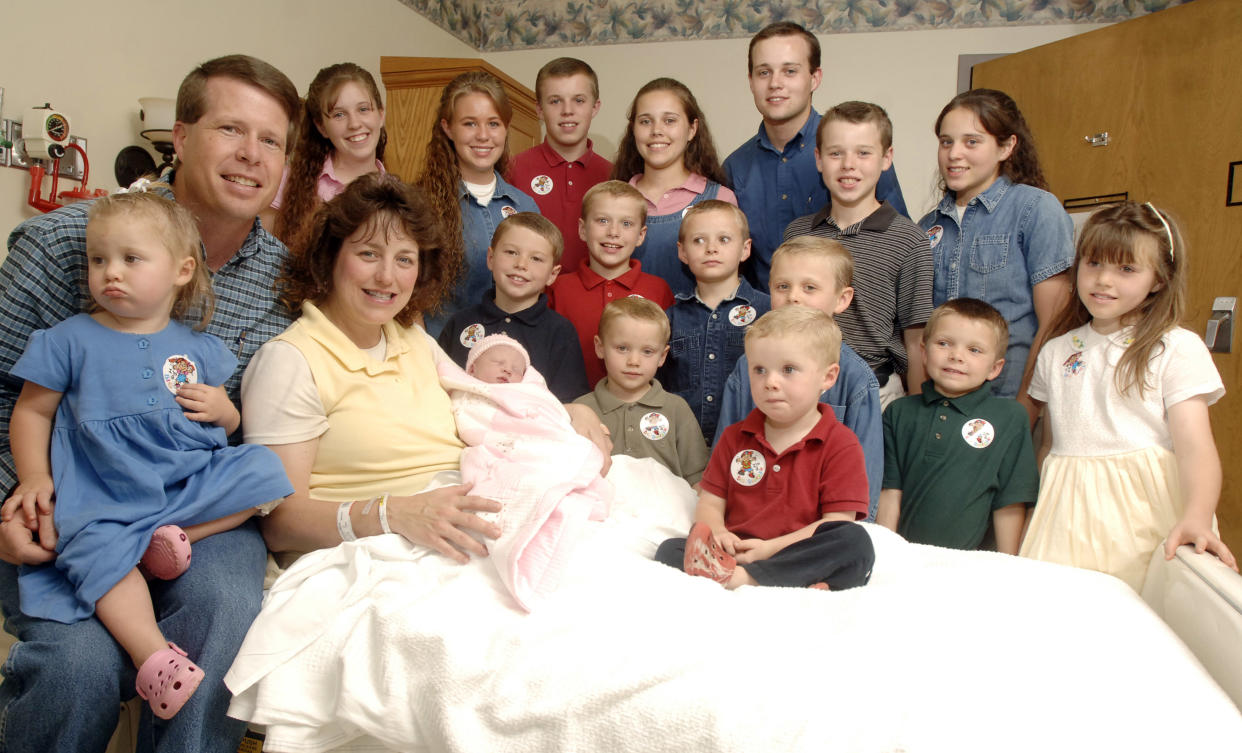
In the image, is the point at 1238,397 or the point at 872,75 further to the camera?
the point at 872,75

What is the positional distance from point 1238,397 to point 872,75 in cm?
281

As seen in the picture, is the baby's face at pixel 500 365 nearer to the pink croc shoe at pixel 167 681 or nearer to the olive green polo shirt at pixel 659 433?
the olive green polo shirt at pixel 659 433

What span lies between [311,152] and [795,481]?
6.94 feet

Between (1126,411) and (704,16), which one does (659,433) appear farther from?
(704,16)

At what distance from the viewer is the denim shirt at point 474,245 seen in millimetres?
2668

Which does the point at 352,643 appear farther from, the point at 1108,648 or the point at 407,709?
the point at 1108,648

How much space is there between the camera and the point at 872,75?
5.07m

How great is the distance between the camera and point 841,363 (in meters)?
2.04

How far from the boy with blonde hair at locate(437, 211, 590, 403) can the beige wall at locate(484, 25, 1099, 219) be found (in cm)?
325

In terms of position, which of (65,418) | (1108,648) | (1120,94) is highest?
(1120,94)

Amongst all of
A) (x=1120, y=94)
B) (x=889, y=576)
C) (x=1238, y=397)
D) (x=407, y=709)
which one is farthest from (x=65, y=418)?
(x=1120, y=94)

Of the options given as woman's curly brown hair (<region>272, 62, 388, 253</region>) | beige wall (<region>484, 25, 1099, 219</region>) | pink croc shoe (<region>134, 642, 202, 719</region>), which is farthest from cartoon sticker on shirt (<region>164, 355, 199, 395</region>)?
beige wall (<region>484, 25, 1099, 219</region>)

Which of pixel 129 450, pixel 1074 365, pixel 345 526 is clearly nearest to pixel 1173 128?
pixel 1074 365

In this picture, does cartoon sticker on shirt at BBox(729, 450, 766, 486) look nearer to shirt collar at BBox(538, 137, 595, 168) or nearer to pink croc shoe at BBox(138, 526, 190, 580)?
pink croc shoe at BBox(138, 526, 190, 580)
